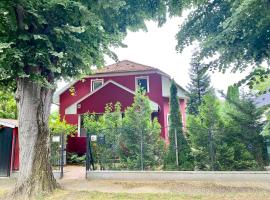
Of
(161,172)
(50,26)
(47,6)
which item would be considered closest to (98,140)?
(161,172)

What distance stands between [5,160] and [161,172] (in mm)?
6761

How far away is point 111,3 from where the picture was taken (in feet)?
26.9

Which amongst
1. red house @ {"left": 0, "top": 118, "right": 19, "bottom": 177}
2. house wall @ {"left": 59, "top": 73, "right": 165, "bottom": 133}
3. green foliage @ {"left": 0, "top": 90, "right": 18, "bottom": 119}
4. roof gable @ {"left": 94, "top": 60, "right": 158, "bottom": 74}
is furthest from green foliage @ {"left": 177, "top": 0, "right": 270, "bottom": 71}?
green foliage @ {"left": 0, "top": 90, "right": 18, "bottom": 119}

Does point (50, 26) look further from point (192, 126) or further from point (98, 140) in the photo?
point (192, 126)

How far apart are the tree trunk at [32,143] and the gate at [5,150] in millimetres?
4093

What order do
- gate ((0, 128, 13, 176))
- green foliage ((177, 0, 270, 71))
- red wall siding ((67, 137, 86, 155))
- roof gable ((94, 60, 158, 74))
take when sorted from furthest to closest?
roof gable ((94, 60, 158, 74)) → red wall siding ((67, 137, 86, 155)) → gate ((0, 128, 13, 176)) → green foliage ((177, 0, 270, 71))

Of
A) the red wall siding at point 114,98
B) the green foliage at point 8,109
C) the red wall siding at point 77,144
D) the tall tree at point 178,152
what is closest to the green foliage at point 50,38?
the tall tree at point 178,152

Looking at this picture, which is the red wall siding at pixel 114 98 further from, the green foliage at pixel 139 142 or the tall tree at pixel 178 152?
the tall tree at pixel 178 152

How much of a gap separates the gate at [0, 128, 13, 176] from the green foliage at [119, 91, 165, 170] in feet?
16.3

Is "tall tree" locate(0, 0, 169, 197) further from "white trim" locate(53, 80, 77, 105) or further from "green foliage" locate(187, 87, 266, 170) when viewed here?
"white trim" locate(53, 80, 77, 105)

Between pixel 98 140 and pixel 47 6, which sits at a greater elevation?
pixel 47 6

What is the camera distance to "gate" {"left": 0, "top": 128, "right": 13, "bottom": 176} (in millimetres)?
11461

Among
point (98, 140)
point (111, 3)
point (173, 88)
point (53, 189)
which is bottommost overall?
point (53, 189)

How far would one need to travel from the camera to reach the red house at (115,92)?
58.9 ft
